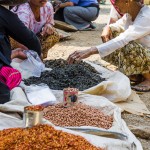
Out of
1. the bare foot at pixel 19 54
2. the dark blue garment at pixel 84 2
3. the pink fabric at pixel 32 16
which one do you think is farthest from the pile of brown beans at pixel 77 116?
the dark blue garment at pixel 84 2

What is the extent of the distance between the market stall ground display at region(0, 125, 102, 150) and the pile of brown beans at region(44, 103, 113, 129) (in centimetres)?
59

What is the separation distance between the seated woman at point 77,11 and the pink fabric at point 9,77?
610cm

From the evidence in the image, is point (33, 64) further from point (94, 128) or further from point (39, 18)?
point (94, 128)

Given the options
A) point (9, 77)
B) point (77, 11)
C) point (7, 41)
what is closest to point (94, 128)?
point (9, 77)

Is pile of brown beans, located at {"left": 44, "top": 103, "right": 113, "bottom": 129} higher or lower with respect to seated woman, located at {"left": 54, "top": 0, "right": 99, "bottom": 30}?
higher

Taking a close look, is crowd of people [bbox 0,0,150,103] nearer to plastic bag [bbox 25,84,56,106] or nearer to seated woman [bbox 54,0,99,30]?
plastic bag [bbox 25,84,56,106]

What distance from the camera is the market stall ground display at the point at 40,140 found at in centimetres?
271

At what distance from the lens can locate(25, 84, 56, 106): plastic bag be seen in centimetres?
391

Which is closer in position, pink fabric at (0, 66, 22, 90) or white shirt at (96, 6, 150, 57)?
pink fabric at (0, 66, 22, 90)

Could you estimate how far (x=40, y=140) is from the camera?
2756mm

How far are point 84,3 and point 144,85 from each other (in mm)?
A: 5271

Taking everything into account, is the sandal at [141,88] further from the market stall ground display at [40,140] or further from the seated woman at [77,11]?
the seated woman at [77,11]

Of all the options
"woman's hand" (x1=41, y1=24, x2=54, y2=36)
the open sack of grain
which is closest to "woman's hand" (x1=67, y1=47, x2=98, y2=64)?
the open sack of grain

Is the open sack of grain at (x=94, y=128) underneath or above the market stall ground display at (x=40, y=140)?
underneath
